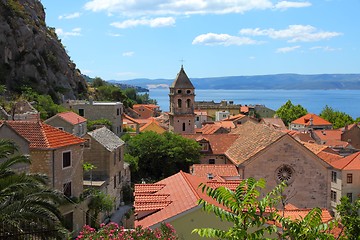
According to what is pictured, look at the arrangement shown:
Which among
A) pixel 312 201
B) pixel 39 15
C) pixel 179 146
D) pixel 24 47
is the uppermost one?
pixel 39 15

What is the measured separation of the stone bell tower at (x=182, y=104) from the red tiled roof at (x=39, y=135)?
3726 cm

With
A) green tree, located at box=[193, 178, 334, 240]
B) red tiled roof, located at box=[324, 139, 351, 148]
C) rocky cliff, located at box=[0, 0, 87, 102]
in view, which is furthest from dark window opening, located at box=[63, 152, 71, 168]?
red tiled roof, located at box=[324, 139, 351, 148]

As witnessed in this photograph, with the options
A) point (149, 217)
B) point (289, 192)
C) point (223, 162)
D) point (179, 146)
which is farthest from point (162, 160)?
point (149, 217)

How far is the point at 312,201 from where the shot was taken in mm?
41500

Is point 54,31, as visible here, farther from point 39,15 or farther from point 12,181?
point 12,181

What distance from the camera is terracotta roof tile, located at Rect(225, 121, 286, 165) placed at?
41.6 metres

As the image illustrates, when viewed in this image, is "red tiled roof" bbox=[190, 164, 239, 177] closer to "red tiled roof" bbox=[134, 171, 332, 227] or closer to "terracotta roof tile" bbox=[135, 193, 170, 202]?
"red tiled roof" bbox=[134, 171, 332, 227]

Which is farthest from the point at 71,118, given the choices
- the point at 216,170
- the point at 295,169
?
the point at 295,169

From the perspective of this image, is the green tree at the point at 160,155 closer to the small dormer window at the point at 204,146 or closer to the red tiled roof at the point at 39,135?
the small dormer window at the point at 204,146

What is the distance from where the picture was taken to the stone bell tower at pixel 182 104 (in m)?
63.1

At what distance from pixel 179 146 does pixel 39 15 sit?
57.1 meters

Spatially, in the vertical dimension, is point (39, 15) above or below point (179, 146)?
above

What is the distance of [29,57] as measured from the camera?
75812 mm

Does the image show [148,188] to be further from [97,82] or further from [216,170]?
[97,82]
